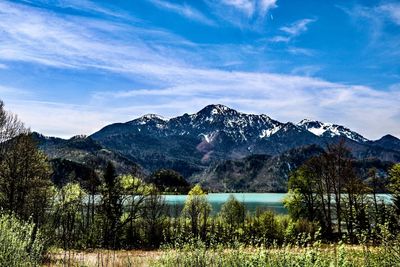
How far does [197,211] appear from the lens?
58.0 m

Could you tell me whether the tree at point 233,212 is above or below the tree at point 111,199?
below

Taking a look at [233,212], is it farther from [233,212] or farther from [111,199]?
[111,199]

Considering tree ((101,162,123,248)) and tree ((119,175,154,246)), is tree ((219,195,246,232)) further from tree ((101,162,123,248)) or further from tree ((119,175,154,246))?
tree ((101,162,123,248))

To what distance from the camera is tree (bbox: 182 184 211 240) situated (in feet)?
181

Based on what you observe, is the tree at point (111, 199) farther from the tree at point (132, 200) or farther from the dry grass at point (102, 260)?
the dry grass at point (102, 260)

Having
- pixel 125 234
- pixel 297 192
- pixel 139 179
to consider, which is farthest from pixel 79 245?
pixel 297 192

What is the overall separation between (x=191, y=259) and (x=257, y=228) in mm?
40555

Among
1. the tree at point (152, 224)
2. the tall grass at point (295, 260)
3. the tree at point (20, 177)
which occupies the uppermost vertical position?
the tree at point (20, 177)

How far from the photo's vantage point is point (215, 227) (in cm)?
5497

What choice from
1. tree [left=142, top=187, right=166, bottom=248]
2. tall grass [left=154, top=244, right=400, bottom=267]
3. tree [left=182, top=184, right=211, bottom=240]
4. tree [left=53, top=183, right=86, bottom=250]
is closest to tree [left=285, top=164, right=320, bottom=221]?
tree [left=182, top=184, right=211, bottom=240]

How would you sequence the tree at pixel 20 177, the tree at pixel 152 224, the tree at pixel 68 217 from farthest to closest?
the tree at pixel 152 224 < the tree at pixel 20 177 < the tree at pixel 68 217

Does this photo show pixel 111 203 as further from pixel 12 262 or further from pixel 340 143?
pixel 12 262

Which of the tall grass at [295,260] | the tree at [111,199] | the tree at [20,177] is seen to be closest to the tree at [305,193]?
the tree at [111,199]

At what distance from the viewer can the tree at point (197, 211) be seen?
55.1m
